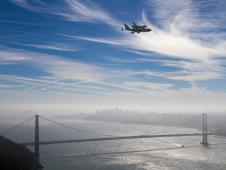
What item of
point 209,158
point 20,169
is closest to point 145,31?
point 20,169

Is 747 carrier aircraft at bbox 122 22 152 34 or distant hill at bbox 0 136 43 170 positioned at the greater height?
747 carrier aircraft at bbox 122 22 152 34

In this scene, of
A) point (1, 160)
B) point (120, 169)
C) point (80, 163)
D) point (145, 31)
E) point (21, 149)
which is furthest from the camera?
point (80, 163)

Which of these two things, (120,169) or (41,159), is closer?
(120,169)

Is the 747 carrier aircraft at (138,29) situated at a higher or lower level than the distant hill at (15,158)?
higher

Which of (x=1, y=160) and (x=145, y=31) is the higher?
(x=145, y=31)

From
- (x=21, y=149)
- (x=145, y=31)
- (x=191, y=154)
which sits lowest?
(x=191, y=154)

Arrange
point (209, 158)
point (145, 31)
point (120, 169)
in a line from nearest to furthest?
point (145, 31)
point (120, 169)
point (209, 158)

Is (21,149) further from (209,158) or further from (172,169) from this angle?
(209,158)

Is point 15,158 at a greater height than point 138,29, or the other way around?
point 138,29

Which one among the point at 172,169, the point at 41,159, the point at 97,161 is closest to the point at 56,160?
the point at 41,159
